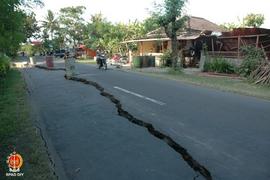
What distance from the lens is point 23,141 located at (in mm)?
5418

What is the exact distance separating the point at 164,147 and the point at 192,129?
1.23 m

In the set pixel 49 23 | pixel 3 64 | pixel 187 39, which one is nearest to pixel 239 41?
pixel 187 39

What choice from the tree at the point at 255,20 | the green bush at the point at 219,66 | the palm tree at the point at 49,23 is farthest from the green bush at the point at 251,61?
the palm tree at the point at 49,23

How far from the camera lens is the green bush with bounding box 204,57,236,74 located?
1773cm

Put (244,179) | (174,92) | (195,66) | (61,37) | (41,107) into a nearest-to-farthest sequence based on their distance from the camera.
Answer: (244,179) < (41,107) < (174,92) < (195,66) < (61,37)

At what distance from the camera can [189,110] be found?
25.6 ft

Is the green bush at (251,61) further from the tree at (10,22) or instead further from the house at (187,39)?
the tree at (10,22)

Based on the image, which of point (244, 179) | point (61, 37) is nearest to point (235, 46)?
point (244, 179)

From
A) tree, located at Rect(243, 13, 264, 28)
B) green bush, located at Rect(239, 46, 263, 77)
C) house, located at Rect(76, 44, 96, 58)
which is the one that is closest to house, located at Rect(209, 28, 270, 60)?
green bush, located at Rect(239, 46, 263, 77)

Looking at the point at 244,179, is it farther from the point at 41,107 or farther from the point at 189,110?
the point at 41,107

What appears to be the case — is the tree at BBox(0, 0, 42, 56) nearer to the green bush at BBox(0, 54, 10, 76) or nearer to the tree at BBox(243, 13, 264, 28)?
the green bush at BBox(0, 54, 10, 76)

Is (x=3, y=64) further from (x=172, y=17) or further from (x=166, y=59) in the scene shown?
(x=166, y=59)

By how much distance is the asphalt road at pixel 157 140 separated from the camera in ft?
13.7

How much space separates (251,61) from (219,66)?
3079mm
